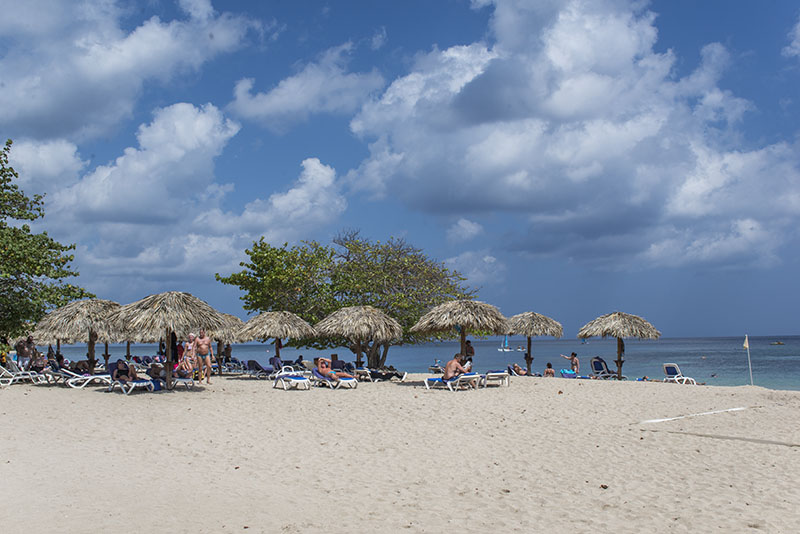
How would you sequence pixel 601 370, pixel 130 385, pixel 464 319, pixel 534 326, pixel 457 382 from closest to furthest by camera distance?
pixel 130 385 → pixel 457 382 → pixel 464 319 → pixel 601 370 → pixel 534 326

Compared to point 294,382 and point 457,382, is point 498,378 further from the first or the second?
point 294,382

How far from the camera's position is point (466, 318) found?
16.7 metres

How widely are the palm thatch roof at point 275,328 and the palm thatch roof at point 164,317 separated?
17.9 feet

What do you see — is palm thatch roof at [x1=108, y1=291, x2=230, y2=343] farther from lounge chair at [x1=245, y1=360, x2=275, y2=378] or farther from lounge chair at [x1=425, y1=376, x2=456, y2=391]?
lounge chair at [x1=425, y1=376, x2=456, y2=391]


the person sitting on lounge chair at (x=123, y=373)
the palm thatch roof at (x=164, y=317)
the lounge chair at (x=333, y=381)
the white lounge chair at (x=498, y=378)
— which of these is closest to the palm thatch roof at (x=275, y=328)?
the lounge chair at (x=333, y=381)

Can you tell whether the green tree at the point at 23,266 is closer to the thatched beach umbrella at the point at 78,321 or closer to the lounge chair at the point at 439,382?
the thatched beach umbrella at the point at 78,321

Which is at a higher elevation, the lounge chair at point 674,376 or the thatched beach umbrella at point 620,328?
the thatched beach umbrella at point 620,328

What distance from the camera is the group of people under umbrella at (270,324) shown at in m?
14.2

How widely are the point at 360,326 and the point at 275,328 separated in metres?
3.76

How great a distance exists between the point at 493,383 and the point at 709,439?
788cm

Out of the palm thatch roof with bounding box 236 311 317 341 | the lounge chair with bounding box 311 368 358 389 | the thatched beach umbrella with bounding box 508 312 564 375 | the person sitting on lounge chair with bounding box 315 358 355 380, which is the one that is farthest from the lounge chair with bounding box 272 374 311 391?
the thatched beach umbrella with bounding box 508 312 564 375

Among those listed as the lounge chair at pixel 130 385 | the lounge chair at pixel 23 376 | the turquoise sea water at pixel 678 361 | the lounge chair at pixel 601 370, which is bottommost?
the turquoise sea water at pixel 678 361

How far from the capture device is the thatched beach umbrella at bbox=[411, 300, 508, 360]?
54.8ft

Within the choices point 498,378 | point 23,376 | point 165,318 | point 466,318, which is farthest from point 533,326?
point 23,376
